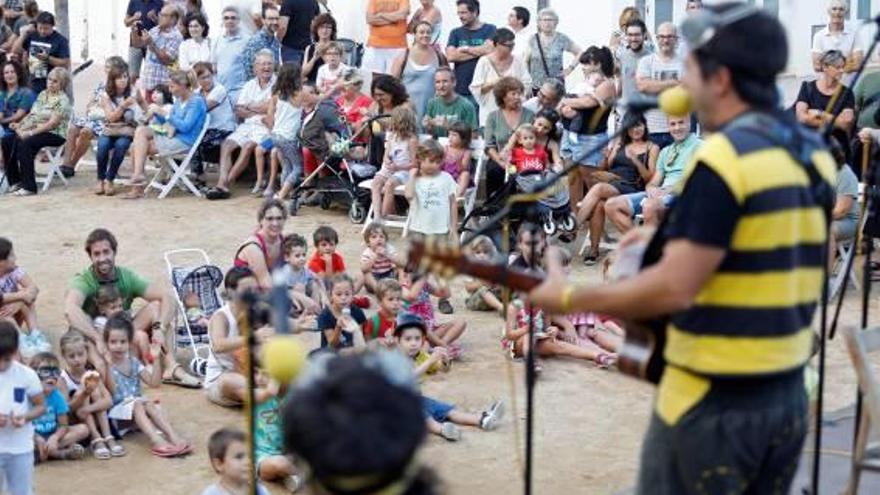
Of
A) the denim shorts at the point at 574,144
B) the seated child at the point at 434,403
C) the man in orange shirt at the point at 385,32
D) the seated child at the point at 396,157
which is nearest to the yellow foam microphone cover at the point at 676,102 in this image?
the seated child at the point at 434,403

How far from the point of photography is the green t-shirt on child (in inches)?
315

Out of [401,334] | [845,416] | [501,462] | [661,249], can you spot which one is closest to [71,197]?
[401,334]

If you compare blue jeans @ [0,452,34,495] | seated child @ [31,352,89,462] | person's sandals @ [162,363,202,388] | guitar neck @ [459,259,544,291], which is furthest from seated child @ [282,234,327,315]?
guitar neck @ [459,259,544,291]

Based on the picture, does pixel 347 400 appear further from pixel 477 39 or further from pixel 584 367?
pixel 477 39

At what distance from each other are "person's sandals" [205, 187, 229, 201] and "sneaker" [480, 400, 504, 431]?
16.8 feet

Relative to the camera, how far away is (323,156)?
11.2 meters

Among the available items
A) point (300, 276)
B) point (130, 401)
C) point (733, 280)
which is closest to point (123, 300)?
point (300, 276)

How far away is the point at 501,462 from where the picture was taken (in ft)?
22.4

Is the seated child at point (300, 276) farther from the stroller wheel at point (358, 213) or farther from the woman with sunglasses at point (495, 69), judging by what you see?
the woman with sunglasses at point (495, 69)

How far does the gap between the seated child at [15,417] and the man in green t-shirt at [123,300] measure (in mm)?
1513

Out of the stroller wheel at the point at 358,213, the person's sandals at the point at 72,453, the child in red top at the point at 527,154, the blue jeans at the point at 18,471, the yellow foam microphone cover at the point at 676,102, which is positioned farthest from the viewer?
the stroller wheel at the point at 358,213

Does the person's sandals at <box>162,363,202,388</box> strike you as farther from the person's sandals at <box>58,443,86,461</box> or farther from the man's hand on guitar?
the man's hand on guitar

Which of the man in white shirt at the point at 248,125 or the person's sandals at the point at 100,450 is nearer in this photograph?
the person's sandals at the point at 100,450

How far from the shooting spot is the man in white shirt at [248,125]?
1196cm
